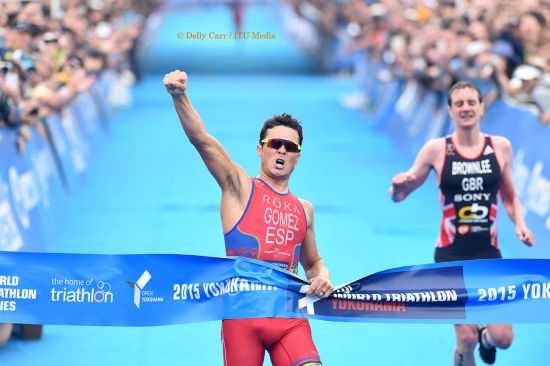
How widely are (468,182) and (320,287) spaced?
7.44ft

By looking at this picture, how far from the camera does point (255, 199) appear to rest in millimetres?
6520

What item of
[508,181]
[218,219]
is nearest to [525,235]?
[508,181]

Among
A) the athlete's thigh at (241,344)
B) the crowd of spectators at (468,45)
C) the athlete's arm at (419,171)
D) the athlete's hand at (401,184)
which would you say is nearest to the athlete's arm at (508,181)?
the athlete's arm at (419,171)

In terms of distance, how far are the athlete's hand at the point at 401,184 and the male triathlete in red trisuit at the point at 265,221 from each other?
4.94 ft

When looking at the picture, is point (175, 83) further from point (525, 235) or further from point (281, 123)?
point (525, 235)

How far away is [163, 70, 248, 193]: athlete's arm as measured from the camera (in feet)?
20.0

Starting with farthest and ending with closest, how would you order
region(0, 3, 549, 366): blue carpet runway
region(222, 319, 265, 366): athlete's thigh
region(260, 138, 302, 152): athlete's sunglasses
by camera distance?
1. region(0, 3, 549, 366): blue carpet runway
2. region(260, 138, 302, 152): athlete's sunglasses
3. region(222, 319, 265, 366): athlete's thigh

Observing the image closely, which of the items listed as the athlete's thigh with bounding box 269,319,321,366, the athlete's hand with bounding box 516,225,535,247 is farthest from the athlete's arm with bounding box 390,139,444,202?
the athlete's thigh with bounding box 269,319,321,366

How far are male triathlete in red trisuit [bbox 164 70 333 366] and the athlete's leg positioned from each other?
157 cm

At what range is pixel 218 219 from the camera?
1523cm

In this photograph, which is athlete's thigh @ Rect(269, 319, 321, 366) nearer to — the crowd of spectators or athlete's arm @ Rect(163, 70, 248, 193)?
athlete's arm @ Rect(163, 70, 248, 193)

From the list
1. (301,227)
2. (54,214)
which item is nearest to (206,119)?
(54,214)

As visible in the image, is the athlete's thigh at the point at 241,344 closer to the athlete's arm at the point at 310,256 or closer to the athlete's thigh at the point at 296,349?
the athlete's thigh at the point at 296,349

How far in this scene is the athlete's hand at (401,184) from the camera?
8.11 meters
